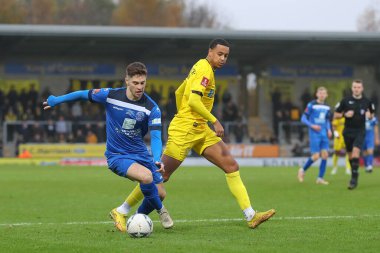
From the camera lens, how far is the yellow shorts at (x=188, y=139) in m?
10.3

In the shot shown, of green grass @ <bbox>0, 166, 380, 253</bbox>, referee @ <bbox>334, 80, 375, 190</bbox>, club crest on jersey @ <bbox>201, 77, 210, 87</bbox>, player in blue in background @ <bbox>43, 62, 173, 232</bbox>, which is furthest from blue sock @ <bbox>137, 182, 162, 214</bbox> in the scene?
referee @ <bbox>334, 80, 375, 190</bbox>

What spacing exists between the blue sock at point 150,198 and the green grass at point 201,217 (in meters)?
0.33

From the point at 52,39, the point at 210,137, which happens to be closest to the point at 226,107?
the point at 52,39

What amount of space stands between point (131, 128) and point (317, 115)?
37.7ft

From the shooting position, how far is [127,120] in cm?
941

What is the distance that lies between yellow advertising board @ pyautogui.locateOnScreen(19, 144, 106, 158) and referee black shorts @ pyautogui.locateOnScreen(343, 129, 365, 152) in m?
16.9

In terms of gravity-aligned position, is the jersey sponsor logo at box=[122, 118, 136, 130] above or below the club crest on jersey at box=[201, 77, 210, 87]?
below

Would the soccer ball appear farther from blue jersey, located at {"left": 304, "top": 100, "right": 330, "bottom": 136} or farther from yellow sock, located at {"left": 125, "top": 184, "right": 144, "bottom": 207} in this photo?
blue jersey, located at {"left": 304, "top": 100, "right": 330, "bottom": 136}

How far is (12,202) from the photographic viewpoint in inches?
579

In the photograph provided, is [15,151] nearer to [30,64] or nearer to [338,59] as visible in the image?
[30,64]

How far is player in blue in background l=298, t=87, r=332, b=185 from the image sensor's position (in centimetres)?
1962

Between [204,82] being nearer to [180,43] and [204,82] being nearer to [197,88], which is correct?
[197,88]

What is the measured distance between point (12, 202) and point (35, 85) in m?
25.2

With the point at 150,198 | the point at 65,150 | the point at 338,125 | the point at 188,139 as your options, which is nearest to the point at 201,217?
the point at 188,139
